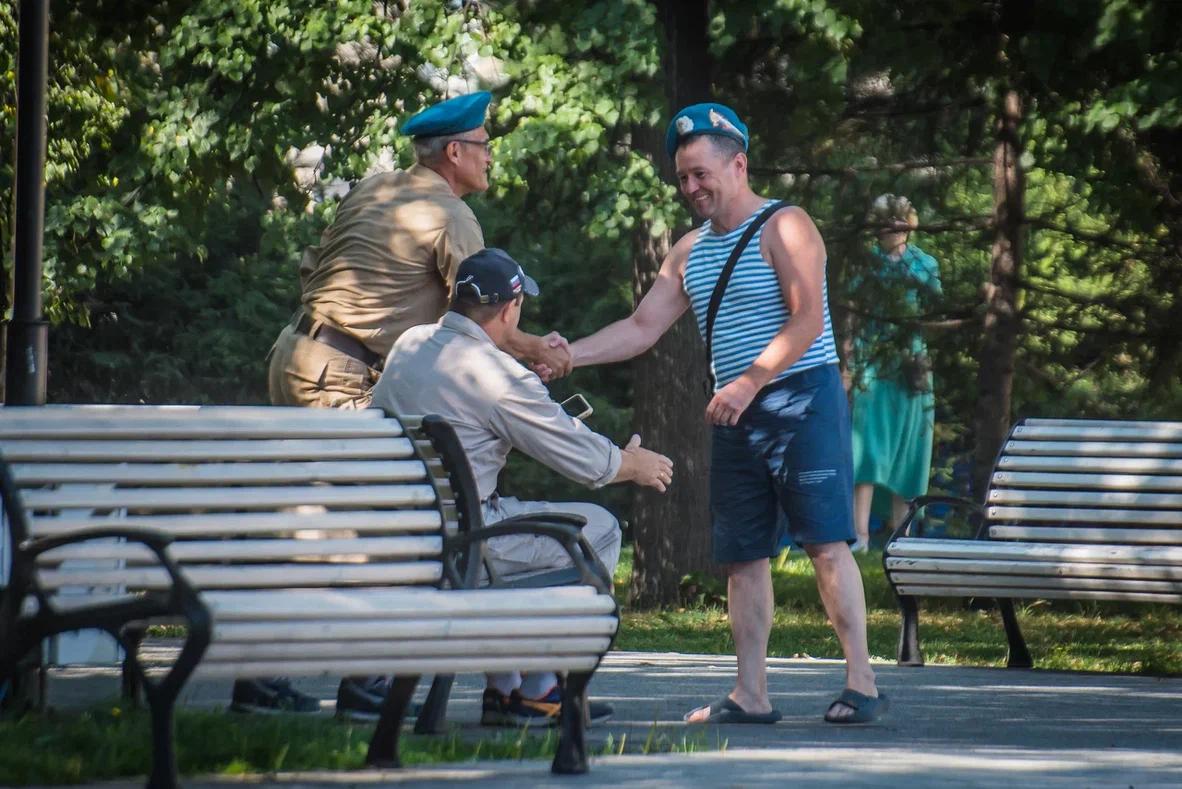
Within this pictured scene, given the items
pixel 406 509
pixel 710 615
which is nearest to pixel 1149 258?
pixel 710 615

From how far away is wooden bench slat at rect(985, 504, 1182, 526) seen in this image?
904 centimetres

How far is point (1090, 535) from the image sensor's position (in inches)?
359

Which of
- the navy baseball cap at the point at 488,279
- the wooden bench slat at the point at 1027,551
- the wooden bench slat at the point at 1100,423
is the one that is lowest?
the wooden bench slat at the point at 1027,551

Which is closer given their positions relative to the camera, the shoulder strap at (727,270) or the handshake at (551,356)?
the shoulder strap at (727,270)

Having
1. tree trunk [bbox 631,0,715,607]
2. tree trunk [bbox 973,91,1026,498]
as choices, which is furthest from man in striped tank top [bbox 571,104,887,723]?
tree trunk [bbox 973,91,1026,498]

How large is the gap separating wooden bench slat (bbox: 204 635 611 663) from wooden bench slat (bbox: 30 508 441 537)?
0.53 metres

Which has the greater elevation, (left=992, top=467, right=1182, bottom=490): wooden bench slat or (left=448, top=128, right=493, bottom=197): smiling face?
(left=448, top=128, right=493, bottom=197): smiling face

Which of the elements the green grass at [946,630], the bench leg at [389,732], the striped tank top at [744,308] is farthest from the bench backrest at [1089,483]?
the bench leg at [389,732]

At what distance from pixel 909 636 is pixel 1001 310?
3841mm

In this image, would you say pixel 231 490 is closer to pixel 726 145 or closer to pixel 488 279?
pixel 488 279

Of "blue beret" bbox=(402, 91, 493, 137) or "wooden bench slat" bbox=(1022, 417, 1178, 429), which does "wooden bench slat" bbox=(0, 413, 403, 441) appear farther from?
"wooden bench slat" bbox=(1022, 417, 1178, 429)

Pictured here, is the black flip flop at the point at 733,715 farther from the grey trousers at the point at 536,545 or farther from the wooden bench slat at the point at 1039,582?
the wooden bench slat at the point at 1039,582

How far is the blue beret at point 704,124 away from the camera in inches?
272

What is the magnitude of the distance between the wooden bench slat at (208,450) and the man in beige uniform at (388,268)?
4.25 feet
